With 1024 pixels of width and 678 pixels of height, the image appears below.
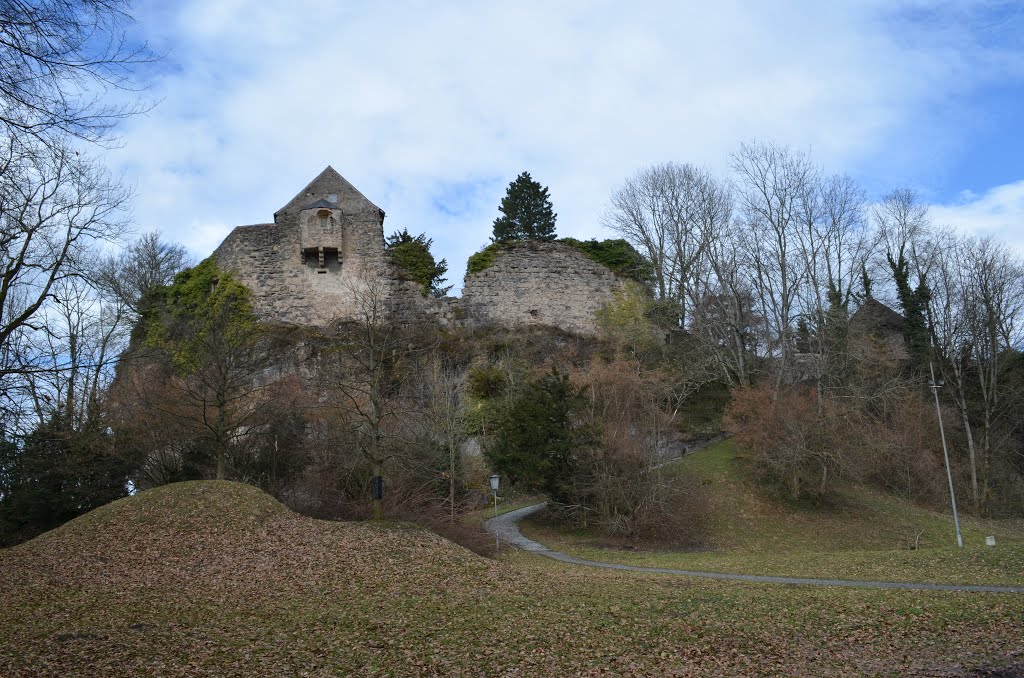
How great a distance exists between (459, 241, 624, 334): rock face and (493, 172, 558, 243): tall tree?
1218cm

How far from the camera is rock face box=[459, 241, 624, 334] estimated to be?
32.1 meters

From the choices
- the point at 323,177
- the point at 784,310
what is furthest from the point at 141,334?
the point at 784,310

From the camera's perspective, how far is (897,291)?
35438 millimetres

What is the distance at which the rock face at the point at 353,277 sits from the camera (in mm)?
31078

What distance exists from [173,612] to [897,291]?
34173 millimetres

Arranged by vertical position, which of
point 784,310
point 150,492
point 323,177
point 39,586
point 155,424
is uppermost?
point 323,177

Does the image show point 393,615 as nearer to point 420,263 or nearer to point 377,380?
point 377,380

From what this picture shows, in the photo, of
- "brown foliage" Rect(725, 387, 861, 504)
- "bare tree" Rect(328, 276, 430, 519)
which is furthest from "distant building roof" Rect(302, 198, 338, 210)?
"brown foliage" Rect(725, 387, 861, 504)

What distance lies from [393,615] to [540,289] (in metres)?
23.5

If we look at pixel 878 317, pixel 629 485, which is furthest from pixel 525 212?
pixel 629 485

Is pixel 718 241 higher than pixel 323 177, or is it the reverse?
pixel 323 177

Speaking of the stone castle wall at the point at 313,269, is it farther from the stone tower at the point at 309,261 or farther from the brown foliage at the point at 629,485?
the brown foliage at the point at 629,485

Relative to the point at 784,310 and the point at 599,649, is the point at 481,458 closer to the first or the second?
the point at 784,310

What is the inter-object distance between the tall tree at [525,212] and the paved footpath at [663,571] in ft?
74.2
